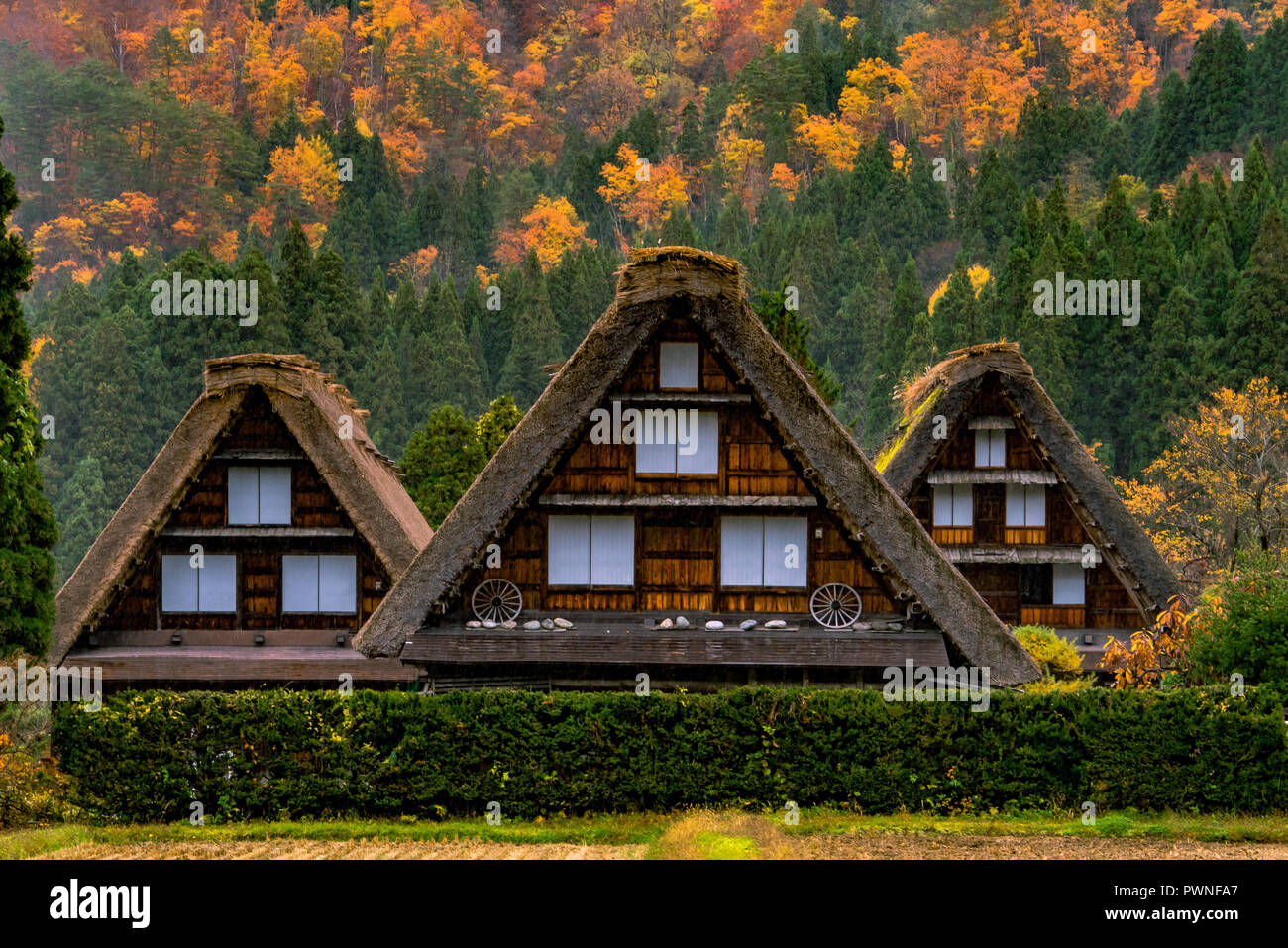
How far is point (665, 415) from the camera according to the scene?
77.3 feet

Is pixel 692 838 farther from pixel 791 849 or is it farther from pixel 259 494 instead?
pixel 259 494

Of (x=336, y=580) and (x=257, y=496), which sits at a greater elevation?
(x=257, y=496)

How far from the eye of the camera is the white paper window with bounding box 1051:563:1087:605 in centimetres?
3438

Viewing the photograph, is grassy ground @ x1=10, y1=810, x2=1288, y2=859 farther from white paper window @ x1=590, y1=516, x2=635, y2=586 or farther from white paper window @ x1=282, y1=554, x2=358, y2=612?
white paper window @ x1=282, y1=554, x2=358, y2=612

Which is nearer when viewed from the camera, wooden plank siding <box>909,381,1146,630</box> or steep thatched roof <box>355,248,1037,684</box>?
steep thatched roof <box>355,248,1037,684</box>

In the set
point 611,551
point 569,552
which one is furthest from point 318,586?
point 611,551

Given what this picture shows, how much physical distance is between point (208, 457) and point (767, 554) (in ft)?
38.6

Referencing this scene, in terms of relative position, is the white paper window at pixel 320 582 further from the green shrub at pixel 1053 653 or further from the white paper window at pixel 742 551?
the green shrub at pixel 1053 653

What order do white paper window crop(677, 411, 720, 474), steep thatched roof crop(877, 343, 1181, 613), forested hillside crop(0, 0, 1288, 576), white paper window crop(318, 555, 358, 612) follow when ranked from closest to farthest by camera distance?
white paper window crop(677, 411, 720, 474), white paper window crop(318, 555, 358, 612), steep thatched roof crop(877, 343, 1181, 613), forested hillside crop(0, 0, 1288, 576)

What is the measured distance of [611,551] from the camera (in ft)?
77.3

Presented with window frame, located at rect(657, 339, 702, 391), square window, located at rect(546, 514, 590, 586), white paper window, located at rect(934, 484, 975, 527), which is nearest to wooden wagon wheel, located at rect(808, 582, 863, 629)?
square window, located at rect(546, 514, 590, 586)

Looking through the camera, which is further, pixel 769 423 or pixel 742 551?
pixel 742 551

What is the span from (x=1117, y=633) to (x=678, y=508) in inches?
597

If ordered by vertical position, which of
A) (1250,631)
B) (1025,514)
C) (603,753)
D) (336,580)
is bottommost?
(603,753)
